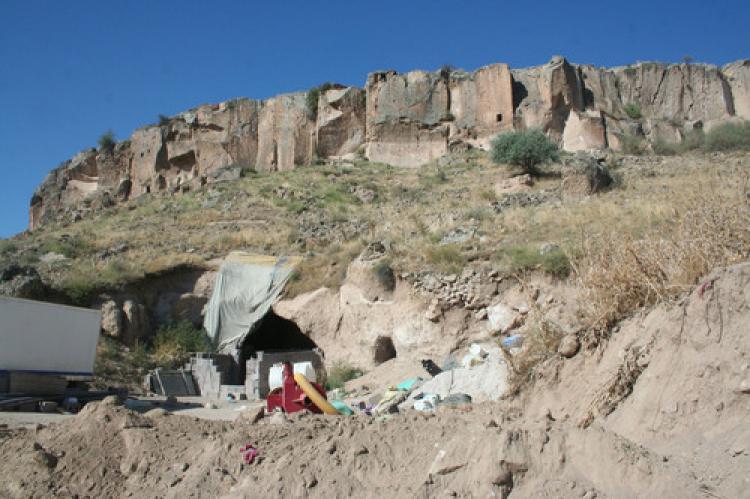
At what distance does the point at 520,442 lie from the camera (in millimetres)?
3607

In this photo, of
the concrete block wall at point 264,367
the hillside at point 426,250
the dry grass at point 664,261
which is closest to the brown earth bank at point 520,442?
the dry grass at point 664,261

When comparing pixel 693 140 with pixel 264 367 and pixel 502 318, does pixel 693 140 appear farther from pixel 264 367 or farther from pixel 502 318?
pixel 264 367

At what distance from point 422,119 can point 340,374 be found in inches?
1019

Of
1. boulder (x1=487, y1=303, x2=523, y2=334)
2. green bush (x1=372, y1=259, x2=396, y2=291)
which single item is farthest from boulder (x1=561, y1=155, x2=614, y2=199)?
boulder (x1=487, y1=303, x2=523, y2=334)

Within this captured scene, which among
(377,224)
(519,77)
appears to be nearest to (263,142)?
(519,77)

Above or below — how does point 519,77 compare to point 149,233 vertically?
above

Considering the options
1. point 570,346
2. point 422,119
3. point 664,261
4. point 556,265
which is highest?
point 422,119

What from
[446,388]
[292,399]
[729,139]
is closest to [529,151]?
[729,139]

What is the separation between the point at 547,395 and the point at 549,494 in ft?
5.96

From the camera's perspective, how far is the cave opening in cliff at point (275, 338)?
1830 centimetres

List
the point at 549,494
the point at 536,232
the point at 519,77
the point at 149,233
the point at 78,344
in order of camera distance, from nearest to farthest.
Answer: the point at 549,494, the point at 78,344, the point at 536,232, the point at 149,233, the point at 519,77

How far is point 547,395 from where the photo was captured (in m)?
5.10

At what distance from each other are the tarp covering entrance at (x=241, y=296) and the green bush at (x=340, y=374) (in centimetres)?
343

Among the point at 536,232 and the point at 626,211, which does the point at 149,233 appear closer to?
the point at 536,232
